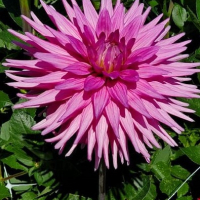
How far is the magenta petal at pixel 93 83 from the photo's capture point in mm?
830

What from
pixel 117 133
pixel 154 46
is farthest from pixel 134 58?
pixel 117 133

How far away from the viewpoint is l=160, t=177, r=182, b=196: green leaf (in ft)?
4.40

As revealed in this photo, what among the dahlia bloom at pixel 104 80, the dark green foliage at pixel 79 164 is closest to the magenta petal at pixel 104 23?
the dahlia bloom at pixel 104 80

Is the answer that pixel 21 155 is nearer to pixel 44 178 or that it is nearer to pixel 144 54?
pixel 44 178

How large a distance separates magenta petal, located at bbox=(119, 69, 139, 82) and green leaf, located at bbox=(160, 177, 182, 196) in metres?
0.56

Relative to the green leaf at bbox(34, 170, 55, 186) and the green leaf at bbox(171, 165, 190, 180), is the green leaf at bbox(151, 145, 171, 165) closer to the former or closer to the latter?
the green leaf at bbox(171, 165, 190, 180)

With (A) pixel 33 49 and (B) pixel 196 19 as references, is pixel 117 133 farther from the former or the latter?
(B) pixel 196 19

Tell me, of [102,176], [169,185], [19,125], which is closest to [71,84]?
[102,176]

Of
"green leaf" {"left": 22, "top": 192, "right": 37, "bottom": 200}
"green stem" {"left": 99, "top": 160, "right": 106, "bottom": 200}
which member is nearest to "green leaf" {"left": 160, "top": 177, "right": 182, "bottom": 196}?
"green stem" {"left": 99, "top": 160, "right": 106, "bottom": 200}

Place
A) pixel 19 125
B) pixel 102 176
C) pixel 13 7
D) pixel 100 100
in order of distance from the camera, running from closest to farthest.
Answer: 1. pixel 100 100
2. pixel 102 176
3. pixel 19 125
4. pixel 13 7

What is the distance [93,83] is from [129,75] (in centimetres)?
6

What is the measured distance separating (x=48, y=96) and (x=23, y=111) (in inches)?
18.6

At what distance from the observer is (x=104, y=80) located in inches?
34.6

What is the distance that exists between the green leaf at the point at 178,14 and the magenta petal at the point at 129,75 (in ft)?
2.03
